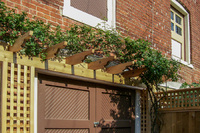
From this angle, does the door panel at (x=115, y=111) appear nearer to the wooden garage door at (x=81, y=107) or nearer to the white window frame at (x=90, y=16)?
the wooden garage door at (x=81, y=107)

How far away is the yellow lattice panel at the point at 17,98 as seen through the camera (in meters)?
4.18

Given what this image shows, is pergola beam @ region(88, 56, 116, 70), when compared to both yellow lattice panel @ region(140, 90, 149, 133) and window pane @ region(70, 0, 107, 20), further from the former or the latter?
yellow lattice panel @ region(140, 90, 149, 133)

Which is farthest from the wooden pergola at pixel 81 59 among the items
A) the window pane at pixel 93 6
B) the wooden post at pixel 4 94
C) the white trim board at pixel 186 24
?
the white trim board at pixel 186 24

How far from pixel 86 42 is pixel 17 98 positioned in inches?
72.0

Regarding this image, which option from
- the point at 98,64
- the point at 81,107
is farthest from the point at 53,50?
the point at 81,107

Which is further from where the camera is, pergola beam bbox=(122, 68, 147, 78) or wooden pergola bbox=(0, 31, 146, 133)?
pergola beam bbox=(122, 68, 147, 78)

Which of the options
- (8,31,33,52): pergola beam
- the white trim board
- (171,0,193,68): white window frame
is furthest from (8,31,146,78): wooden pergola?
the white trim board

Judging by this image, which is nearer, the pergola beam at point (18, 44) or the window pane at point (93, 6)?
the pergola beam at point (18, 44)

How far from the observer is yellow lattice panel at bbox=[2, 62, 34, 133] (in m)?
4.18

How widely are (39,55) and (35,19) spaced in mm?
724

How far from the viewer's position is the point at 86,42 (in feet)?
18.6

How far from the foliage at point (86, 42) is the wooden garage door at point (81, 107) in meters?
0.54

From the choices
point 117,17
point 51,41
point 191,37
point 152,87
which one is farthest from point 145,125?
point 191,37

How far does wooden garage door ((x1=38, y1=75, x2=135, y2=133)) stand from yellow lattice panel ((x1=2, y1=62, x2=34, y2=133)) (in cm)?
39
